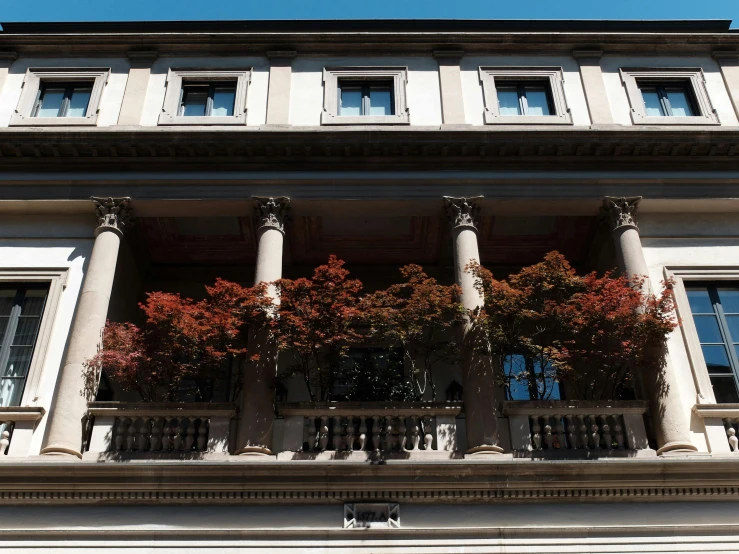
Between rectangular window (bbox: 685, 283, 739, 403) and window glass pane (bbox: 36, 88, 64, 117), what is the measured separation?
15045 millimetres

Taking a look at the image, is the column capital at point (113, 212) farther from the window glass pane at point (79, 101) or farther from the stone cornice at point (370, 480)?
the stone cornice at point (370, 480)

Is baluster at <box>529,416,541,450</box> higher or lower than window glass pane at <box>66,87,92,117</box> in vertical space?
lower

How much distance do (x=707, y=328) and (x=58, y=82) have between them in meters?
16.0

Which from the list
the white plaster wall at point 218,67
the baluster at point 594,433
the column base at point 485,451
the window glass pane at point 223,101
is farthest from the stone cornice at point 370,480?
the window glass pane at point 223,101

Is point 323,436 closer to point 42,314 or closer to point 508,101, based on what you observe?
point 42,314

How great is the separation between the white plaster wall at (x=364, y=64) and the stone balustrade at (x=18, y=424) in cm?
865

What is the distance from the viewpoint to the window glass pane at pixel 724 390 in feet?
50.9

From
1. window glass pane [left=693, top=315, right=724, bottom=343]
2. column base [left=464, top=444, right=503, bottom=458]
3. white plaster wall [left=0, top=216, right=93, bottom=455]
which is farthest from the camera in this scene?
window glass pane [left=693, top=315, right=724, bottom=343]

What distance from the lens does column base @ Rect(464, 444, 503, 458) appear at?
1397 cm

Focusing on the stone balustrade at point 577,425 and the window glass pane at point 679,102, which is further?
the window glass pane at point 679,102

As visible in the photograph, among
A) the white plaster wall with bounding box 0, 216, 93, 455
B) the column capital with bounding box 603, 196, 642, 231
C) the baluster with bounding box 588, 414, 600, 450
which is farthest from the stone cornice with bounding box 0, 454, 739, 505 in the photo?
the column capital with bounding box 603, 196, 642, 231

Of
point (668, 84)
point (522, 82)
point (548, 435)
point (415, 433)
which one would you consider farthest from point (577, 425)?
point (668, 84)

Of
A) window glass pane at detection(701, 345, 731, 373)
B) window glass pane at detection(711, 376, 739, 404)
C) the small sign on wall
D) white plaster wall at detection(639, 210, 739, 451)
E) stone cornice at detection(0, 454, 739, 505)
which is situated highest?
white plaster wall at detection(639, 210, 739, 451)

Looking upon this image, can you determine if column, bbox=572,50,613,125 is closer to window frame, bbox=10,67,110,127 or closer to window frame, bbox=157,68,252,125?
window frame, bbox=157,68,252,125
